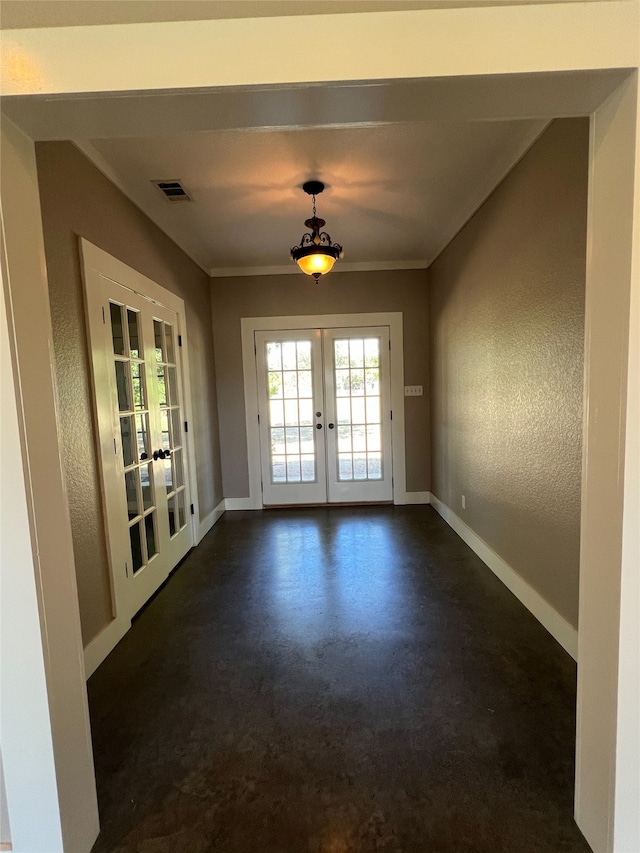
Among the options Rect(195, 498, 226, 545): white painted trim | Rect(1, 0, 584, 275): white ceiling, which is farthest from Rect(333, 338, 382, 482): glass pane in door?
Rect(195, 498, 226, 545): white painted trim

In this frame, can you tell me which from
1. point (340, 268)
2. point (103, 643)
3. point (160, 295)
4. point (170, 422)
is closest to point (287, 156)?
point (160, 295)

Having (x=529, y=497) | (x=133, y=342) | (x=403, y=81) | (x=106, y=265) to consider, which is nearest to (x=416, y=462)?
(x=529, y=497)

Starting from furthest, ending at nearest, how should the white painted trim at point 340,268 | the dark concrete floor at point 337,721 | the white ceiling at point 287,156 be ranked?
the white painted trim at point 340,268, the dark concrete floor at point 337,721, the white ceiling at point 287,156

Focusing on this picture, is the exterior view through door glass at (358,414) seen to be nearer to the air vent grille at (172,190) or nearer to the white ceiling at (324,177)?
the white ceiling at (324,177)

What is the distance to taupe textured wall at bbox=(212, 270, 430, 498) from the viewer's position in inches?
177

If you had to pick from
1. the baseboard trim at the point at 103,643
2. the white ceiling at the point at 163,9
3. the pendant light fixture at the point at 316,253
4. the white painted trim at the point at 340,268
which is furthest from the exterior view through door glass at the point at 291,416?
the white ceiling at the point at 163,9

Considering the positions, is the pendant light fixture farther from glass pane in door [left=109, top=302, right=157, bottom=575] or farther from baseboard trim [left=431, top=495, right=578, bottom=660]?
baseboard trim [left=431, top=495, right=578, bottom=660]

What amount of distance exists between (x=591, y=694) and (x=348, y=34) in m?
1.82

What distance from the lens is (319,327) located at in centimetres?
455

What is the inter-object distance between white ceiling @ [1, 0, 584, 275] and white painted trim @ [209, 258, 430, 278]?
0.02 metres

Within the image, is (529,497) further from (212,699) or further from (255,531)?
(255,531)

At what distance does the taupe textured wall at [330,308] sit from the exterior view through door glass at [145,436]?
1.20 meters

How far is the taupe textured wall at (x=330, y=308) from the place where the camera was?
4.50 m

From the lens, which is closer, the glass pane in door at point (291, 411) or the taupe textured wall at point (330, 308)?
the taupe textured wall at point (330, 308)
